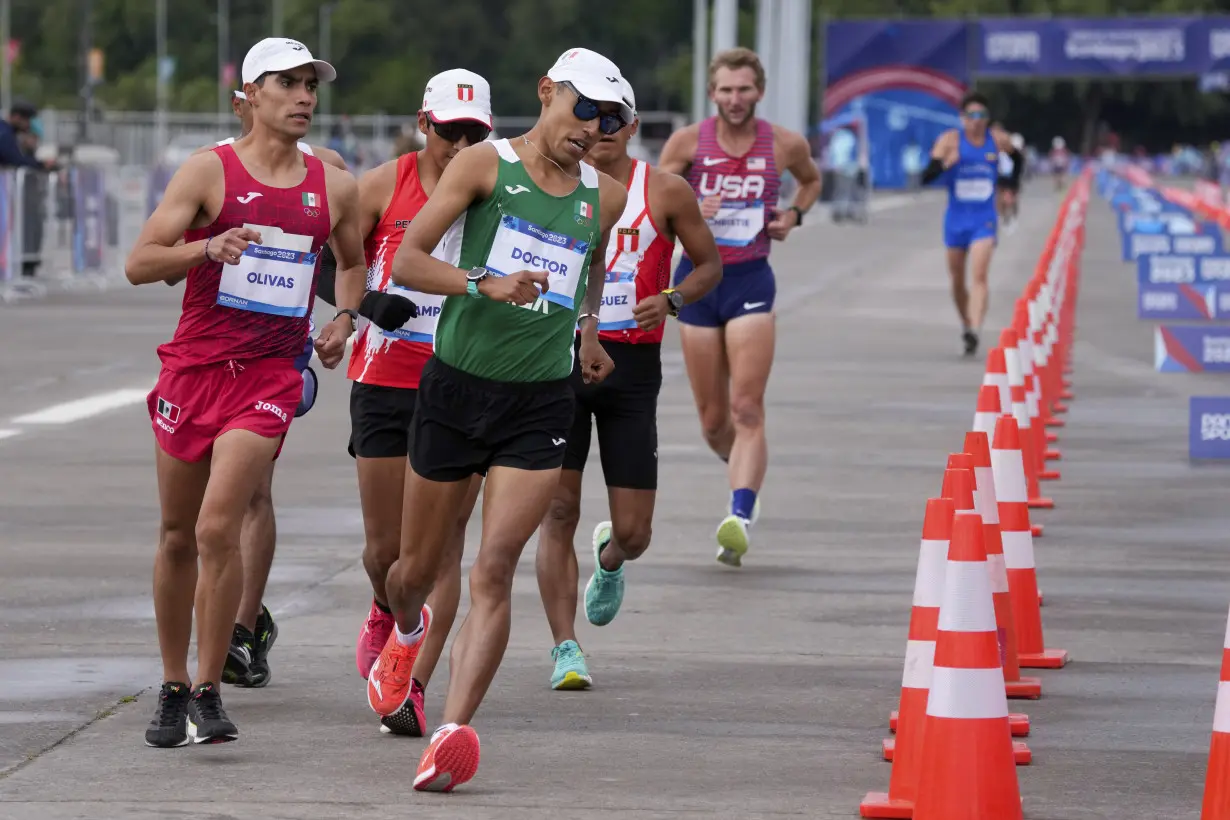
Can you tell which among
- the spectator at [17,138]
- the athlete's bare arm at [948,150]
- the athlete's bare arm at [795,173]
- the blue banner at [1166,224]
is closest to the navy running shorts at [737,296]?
the athlete's bare arm at [795,173]

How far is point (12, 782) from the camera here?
6391 millimetres

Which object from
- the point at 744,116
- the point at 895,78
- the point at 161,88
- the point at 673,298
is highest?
the point at 161,88

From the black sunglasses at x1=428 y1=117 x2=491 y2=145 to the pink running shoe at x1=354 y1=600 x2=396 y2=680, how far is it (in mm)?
1406

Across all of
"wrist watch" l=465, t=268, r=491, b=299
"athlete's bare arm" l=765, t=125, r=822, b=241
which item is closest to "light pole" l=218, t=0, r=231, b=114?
"athlete's bare arm" l=765, t=125, r=822, b=241

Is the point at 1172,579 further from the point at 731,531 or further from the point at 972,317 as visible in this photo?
the point at 972,317

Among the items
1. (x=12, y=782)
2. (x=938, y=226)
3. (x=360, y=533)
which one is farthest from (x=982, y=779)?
(x=938, y=226)

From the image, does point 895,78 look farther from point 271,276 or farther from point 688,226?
point 271,276

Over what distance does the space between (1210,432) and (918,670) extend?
8445mm

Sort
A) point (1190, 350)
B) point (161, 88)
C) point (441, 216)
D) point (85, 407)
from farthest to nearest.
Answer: point (161, 88)
point (1190, 350)
point (85, 407)
point (441, 216)

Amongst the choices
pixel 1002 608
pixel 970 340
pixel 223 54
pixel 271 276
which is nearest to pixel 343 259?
pixel 271 276

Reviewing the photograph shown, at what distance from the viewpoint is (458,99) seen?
7449mm

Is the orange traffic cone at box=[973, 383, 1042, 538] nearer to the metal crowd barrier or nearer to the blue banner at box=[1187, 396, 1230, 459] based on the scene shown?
the blue banner at box=[1187, 396, 1230, 459]

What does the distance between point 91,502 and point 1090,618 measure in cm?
515

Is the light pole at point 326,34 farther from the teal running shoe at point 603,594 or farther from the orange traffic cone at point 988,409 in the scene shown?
the teal running shoe at point 603,594
